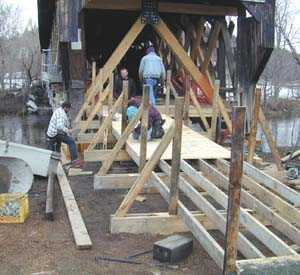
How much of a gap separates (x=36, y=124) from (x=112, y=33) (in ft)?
21.4

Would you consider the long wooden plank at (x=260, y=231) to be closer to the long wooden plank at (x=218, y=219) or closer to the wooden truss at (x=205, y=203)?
the wooden truss at (x=205, y=203)

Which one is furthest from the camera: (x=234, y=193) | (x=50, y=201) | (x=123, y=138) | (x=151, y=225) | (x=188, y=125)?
(x=188, y=125)

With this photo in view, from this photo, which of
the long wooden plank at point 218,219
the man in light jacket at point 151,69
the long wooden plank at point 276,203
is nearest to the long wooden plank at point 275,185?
the long wooden plank at point 276,203

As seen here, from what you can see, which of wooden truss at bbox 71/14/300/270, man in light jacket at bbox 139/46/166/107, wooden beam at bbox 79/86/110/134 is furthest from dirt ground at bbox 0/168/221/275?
man in light jacket at bbox 139/46/166/107

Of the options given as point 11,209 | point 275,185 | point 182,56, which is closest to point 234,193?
point 275,185

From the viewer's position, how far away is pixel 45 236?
22.5 ft

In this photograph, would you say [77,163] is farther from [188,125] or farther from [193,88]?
[193,88]

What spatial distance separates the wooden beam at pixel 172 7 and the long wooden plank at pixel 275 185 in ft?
23.4

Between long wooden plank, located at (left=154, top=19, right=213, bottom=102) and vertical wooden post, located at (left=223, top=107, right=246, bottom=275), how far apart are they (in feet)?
30.2

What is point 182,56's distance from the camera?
1370cm

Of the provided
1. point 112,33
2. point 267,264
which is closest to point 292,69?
point 112,33

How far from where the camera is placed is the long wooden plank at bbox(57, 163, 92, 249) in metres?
6.41

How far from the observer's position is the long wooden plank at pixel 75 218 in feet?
21.0

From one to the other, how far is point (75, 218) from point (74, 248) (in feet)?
3.28
